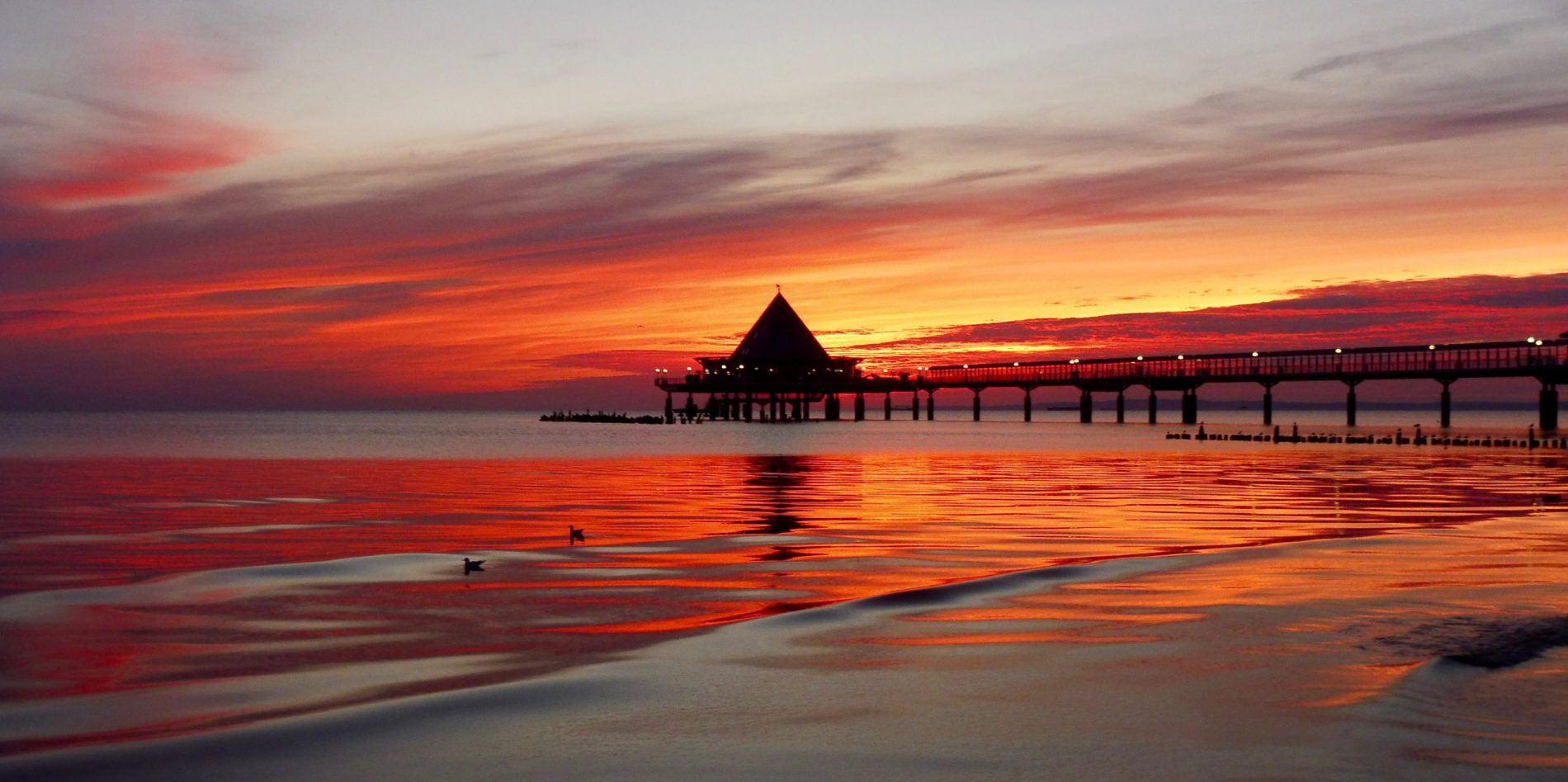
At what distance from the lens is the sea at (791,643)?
8680 millimetres

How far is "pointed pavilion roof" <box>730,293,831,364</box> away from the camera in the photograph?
6161 inches

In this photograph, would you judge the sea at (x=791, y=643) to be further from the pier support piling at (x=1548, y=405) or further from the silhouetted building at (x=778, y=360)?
the silhouetted building at (x=778, y=360)

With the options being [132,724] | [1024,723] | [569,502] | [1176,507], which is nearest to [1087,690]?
[1024,723]

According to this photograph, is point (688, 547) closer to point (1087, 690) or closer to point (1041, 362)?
point (1087, 690)

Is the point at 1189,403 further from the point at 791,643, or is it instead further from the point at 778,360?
the point at 791,643

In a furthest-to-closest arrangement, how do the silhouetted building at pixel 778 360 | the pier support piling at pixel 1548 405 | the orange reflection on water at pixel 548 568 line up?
the silhouetted building at pixel 778 360, the pier support piling at pixel 1548 405, the orange reflection on water at pixel 548 568

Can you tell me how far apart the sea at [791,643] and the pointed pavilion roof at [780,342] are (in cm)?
12830

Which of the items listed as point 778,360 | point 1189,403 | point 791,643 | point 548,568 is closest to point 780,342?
point 778,360

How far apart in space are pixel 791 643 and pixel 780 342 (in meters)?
147

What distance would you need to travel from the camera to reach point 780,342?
159 metres

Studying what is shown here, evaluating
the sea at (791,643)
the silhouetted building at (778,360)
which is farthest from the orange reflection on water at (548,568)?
the silhouetted building at (778,360)

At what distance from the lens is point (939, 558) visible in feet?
61.6

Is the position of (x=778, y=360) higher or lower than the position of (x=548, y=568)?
higher

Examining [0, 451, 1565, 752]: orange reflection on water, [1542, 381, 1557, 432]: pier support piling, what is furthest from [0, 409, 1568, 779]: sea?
[1542, 381, 1557, 432]: pier support piling
